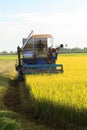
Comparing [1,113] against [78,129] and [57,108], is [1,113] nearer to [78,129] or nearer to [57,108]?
[57,108]

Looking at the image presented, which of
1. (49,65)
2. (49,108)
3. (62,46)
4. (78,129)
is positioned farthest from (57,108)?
(62,46)

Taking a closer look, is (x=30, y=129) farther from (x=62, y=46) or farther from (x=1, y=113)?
(x=62, y=46)

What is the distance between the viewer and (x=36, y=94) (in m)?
11.1

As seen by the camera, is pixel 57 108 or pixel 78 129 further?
pixel 57 108

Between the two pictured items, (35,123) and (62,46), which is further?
(62,46)

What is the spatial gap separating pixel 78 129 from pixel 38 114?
185cm

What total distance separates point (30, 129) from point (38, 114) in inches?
62.7

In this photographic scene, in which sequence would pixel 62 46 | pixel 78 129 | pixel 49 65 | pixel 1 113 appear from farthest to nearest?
pixel 62 46 < pixel 49 65 < pixel 1 113 < pixel 78 129

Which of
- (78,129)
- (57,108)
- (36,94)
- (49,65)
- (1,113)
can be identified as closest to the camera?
(78,129)

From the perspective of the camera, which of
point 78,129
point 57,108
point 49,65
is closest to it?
point 78,129

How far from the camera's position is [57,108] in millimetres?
9406

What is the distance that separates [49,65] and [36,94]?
962 centimetres

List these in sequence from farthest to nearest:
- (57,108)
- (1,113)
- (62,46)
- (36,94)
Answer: (62,46)
(36,94)
(1,113)
(57,108)

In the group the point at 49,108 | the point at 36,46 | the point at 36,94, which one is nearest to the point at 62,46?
the point at 36,46
